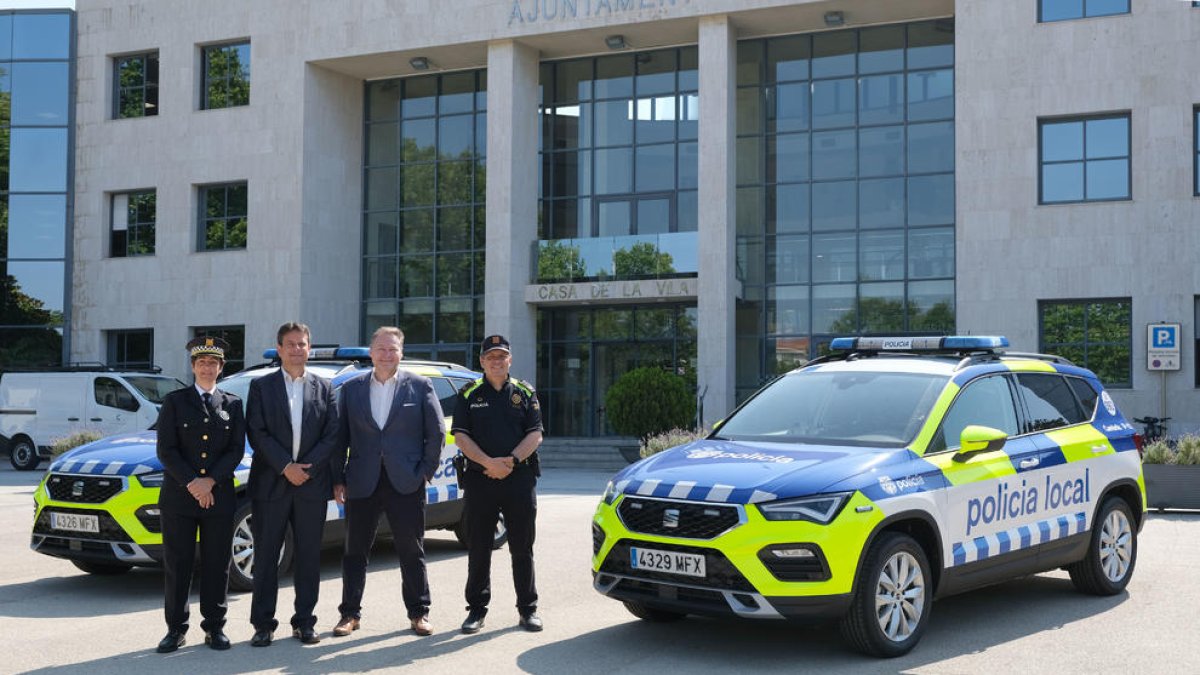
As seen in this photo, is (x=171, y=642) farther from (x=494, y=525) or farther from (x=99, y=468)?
(x=99, y=468)

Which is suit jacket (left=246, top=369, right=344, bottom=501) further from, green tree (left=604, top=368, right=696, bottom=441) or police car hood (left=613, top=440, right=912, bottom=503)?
green tree (left=604, top=368, right=696, bottom=441)

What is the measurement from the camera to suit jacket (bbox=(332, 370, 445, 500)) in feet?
24.8

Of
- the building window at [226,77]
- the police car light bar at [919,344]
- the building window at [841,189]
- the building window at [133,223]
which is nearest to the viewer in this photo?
the police car light bar at [919,344]

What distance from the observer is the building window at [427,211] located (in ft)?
104

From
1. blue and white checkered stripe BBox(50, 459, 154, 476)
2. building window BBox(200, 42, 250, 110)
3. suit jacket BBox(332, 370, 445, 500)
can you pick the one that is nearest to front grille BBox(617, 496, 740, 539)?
suit jacket BBox(332, 370, 445, 500)

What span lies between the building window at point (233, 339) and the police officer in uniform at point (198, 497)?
25.3m

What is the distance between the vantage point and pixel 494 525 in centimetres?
790

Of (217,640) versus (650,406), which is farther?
(650,406)

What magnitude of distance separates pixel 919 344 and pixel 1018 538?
1535mm

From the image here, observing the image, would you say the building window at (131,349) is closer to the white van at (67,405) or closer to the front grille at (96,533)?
the white van at (67,405)

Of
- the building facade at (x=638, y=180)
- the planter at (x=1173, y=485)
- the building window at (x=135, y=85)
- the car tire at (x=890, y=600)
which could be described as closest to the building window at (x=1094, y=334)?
the building facade at (x=638, y=180)

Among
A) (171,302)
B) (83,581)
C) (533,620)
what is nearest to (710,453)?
(533,620)

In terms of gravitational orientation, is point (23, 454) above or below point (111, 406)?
below

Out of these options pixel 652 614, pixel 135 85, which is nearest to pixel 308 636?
pixel 652 614
